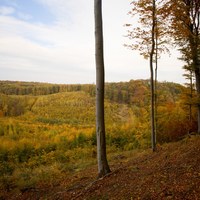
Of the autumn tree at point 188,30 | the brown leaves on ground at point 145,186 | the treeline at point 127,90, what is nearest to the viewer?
the brown leaves on ground at point 145,186

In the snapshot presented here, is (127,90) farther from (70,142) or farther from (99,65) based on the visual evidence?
(99,65)

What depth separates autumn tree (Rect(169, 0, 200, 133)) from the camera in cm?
1220

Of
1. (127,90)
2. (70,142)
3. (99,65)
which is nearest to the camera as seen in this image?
(99,65)

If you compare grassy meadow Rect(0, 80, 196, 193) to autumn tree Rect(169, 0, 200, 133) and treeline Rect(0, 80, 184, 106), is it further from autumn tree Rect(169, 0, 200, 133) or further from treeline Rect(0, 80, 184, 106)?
autumn tree Rect(169, 0, 200, 133)

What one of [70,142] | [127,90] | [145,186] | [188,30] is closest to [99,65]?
[145,186]

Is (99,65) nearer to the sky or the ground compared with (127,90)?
nearer to the sky

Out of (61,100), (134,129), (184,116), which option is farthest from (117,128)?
(61,100)

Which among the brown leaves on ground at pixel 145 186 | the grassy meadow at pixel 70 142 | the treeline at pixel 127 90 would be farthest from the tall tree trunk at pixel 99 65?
the treeline at pixel 127 90

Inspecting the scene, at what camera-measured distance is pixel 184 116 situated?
19.6m

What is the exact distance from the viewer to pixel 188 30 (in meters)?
12.8

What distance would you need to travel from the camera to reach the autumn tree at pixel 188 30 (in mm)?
12199

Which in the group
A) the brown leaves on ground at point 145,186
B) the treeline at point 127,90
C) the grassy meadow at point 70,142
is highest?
the treeline at point 127,90

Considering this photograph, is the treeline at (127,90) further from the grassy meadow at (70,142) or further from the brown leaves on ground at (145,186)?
the brown leaves on ground at (145,186)

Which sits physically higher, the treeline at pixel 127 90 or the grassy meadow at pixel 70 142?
the treeline at pixel 127 90
